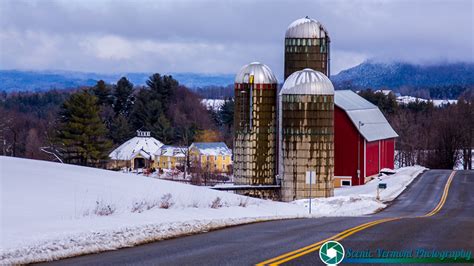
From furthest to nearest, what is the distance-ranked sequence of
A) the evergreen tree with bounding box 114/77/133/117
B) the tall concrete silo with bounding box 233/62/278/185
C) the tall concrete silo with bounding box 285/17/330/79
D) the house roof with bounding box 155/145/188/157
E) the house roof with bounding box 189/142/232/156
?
1. the evergreen tree with bounding box 114/77/133/117
2. the house roof with bounding box 155/145/188/157
3. the house roof with bounding box 189/142/232/156
4. the tall concrete silo with bounding box 285/17/330/79
5. the tall concrete silo with bounding box 233/62/278/185

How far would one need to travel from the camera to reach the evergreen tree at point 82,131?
3110 inches

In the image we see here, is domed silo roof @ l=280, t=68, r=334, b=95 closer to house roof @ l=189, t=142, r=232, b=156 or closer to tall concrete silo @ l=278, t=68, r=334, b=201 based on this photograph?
tall concrete silo @ l=278, t=68, r=334, b=201

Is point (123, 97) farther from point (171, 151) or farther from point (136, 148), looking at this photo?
point (171, 151)

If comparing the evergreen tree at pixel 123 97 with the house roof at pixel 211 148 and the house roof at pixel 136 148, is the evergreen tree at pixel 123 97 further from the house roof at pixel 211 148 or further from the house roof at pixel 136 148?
the house roof at pixel 211 148

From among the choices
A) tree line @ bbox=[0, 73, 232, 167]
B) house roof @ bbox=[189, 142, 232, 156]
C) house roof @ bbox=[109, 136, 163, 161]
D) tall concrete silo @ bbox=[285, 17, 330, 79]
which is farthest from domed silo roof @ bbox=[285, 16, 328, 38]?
house roof @ bbox=[109, 136, 163, 161]

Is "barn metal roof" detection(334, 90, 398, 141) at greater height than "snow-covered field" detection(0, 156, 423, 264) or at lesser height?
greater

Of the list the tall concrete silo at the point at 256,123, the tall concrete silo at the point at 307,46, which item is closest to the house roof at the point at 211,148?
the tall concrete silo at the point at 307,46

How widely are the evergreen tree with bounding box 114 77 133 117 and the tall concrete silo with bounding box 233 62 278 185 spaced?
7361 cm

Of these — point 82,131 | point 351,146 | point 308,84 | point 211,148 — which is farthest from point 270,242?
point 211,148

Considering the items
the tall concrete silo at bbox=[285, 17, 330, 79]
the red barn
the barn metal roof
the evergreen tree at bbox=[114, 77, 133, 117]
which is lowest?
the red barn

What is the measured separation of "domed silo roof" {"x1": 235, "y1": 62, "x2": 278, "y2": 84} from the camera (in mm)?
52812

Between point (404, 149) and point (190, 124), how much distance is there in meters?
34.8

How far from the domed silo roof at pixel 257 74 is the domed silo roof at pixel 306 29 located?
3.23 m

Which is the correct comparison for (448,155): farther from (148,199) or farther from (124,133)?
(148,199)
